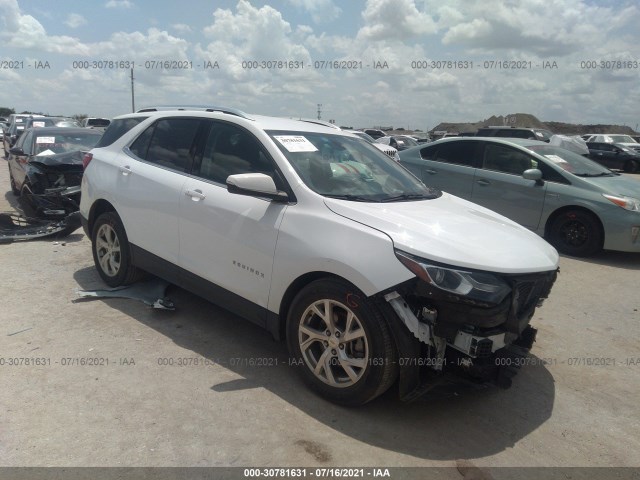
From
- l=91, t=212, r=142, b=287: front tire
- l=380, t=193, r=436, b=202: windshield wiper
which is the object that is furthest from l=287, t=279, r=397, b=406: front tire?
l=91, t=212, r=142, b=287: front tire

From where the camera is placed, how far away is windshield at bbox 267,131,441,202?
11.8 feet

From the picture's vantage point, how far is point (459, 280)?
9.16 ft

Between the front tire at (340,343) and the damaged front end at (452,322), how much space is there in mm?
110

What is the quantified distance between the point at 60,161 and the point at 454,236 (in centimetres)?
689

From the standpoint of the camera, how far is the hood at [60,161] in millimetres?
7789

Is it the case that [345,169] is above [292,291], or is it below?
above

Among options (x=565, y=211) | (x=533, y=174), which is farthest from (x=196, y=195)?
(x=565, y=211)

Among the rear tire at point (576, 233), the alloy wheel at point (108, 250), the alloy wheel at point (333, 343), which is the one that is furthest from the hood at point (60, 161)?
the rear tire at point (576, 233)

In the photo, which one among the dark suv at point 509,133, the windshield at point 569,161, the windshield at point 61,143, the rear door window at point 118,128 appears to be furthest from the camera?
the dark suv at point 509,133

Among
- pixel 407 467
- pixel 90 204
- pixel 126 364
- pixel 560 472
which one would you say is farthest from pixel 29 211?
pixel 560 472

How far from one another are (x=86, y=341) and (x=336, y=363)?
82.0 inches

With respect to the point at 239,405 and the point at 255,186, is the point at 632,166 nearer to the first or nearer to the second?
the point at 255,186

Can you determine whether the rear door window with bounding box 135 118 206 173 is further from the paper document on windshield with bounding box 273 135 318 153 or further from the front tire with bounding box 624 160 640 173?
the front tire with bounding box 624 160 640 173

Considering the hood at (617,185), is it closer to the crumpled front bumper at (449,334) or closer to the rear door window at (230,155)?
the crumpled front bumper at (449,334)
